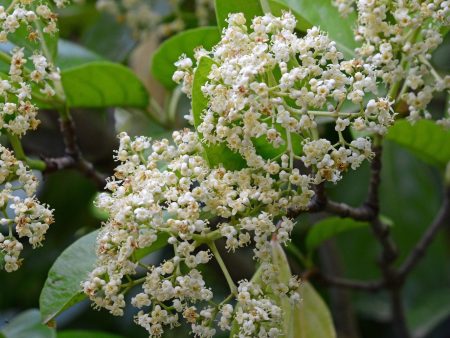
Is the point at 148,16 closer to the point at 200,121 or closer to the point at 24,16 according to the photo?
the point at 24,16

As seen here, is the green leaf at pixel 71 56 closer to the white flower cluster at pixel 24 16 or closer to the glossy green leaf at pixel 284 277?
the white flower cluster at pixel 24 16

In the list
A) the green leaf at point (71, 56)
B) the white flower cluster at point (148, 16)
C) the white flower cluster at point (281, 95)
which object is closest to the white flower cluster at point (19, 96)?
the white flower cluster at point (281, 95)

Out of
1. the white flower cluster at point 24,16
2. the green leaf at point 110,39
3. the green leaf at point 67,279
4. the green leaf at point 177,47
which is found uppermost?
the green leaf at point 110,39

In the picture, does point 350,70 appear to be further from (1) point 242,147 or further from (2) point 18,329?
(2) point 18,329

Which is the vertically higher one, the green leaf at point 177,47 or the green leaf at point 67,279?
the green leaf at point 177,47

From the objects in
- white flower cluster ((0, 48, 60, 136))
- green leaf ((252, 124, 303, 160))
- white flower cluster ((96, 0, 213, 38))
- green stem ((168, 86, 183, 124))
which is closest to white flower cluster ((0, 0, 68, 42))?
white flower cluster ((0, 48, 60, 136))

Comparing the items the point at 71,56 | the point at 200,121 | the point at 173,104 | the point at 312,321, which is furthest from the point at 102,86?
the point at 312,321

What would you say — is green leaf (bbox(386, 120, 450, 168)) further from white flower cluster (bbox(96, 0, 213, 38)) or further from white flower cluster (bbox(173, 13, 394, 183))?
white flower cluster (bbox(96, 0, 213, 38))
